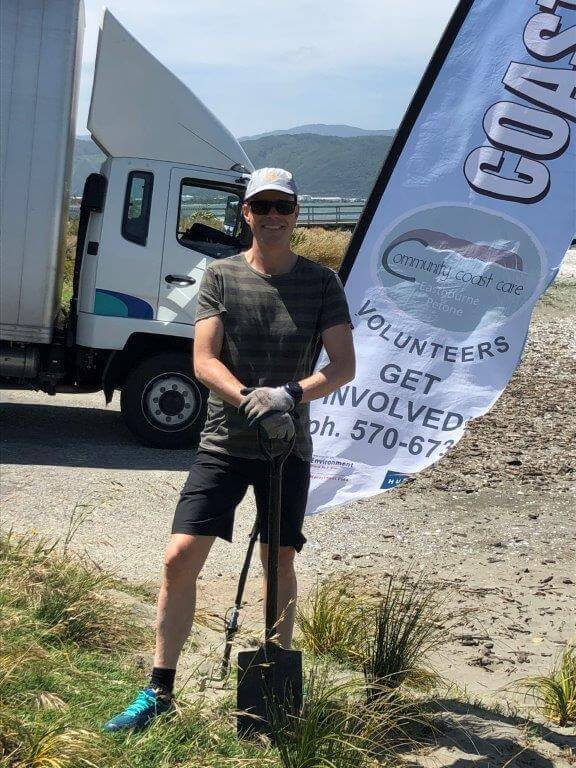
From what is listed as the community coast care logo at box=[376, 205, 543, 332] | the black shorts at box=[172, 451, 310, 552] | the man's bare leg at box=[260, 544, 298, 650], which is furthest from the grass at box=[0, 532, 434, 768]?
the community coast care logo at box=[376, 205, 543, 332]

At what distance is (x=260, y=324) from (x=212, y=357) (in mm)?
190

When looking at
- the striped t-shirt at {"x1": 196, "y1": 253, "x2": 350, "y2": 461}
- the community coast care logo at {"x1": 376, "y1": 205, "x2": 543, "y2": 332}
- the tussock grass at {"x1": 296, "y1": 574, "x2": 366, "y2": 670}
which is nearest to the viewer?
the striped t-shirt at {"x1": 196, "y1": 253, "x2": 350, "y2": 461}

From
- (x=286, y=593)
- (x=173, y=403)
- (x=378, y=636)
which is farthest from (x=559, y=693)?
(x=173, y=403)

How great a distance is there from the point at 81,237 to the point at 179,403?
Result: 1.76m

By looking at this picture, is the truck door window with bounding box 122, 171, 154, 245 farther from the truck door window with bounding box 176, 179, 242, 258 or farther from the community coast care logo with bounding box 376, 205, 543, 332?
the community coast care logo with bounding box 376, 205, 543, 332

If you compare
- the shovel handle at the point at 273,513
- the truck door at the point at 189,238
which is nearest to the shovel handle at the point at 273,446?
the shovel handle at the point at 273,513

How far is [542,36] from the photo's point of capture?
3.79 meters

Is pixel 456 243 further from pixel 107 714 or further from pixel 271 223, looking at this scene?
pixel 107 714

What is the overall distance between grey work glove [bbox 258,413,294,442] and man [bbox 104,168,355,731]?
228 millimetres

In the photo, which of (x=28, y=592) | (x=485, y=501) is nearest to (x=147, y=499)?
(x=485, y=501)

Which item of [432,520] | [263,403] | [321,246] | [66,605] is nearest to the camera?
[263,403]

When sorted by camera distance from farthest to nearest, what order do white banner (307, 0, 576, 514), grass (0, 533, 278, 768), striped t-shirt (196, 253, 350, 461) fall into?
white banner (307, 0, 576, 514)
striped t-shirt (196, 253, 350, 461)
grass (0, 533, 278, 768)

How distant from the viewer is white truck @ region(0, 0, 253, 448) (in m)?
8.85

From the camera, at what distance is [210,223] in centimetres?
980
